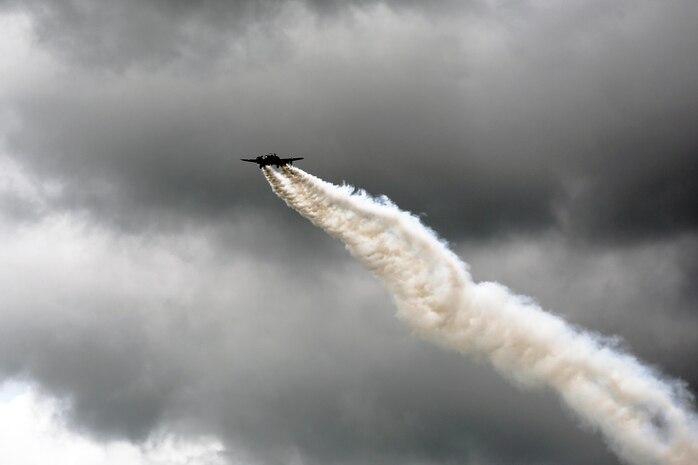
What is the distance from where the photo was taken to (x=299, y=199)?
594ft

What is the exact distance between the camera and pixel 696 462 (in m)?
162

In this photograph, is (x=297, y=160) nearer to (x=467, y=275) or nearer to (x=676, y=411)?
(x=467, y=275)

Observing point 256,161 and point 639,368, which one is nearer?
point 639,368

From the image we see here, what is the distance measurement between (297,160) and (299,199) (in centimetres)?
489

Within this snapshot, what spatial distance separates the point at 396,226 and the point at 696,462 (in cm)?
4399

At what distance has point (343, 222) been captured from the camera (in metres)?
178

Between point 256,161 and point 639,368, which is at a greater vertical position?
point 256,161

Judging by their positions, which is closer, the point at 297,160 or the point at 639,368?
the point at 639,368

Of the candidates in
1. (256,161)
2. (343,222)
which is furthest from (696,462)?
(256,161)

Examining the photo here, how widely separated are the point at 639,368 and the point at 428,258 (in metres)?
27.5

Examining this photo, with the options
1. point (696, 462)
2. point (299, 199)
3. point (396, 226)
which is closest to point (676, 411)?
point (696, 462)

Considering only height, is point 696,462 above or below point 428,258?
below

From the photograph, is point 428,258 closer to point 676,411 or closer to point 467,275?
point 467,275

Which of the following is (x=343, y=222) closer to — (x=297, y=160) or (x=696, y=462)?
(x=297, y=160)
